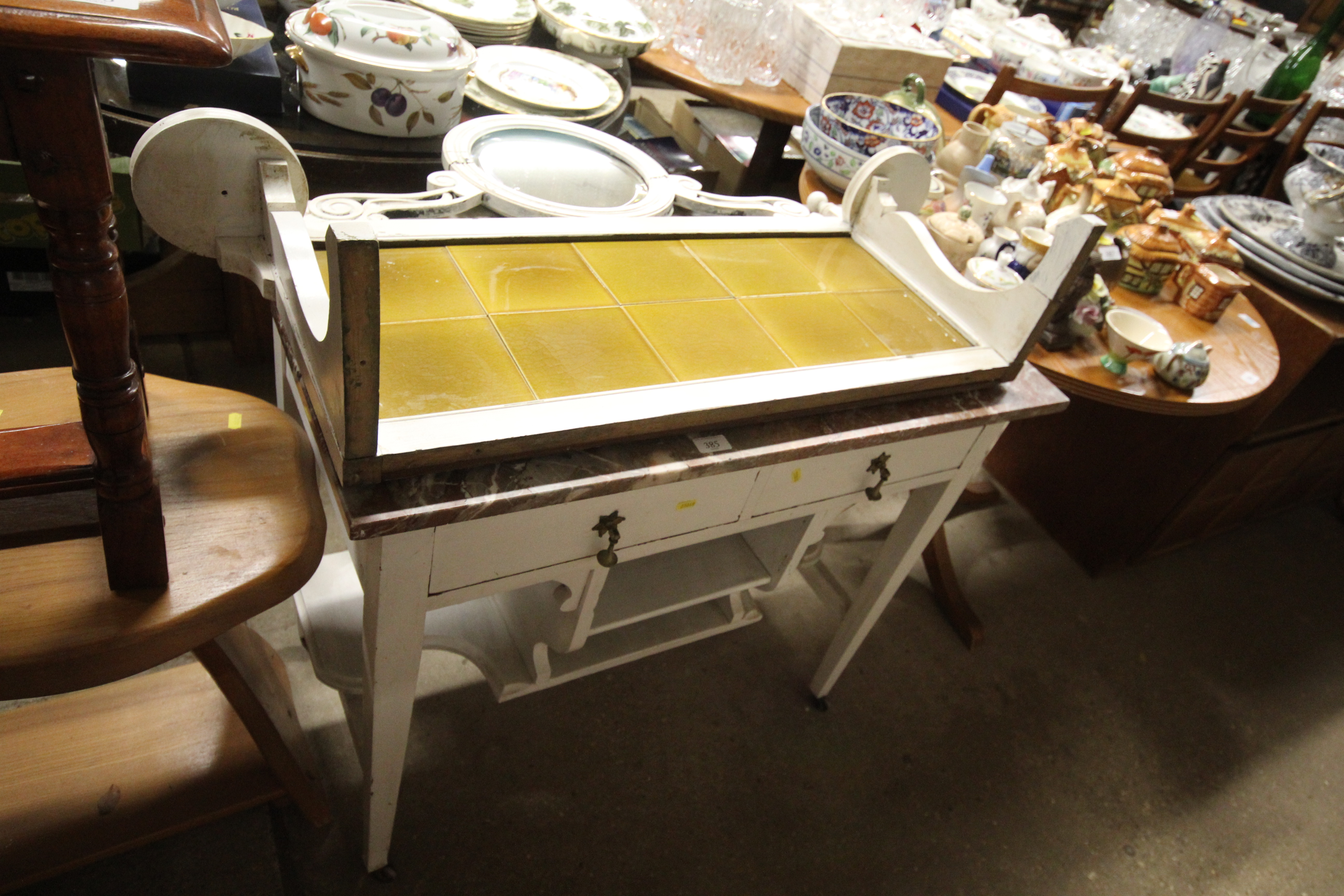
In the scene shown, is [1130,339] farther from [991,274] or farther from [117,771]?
[117,771]

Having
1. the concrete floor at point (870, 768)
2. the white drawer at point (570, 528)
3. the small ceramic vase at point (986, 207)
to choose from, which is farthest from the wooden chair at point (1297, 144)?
the white drawer at point (570, 528)

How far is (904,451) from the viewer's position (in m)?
1.09

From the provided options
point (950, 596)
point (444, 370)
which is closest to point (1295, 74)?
point (950, 596)

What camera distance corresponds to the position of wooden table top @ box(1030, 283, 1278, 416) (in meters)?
1.36

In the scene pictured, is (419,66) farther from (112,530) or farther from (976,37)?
(976,37)

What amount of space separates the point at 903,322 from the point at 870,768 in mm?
1008

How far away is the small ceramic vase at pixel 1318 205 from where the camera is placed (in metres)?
1.66

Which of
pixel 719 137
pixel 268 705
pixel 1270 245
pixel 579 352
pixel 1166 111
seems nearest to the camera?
pixel 579 352

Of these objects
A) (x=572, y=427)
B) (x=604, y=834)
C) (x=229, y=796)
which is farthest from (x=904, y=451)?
(x=229, y=796)

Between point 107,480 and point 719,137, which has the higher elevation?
point 107,480

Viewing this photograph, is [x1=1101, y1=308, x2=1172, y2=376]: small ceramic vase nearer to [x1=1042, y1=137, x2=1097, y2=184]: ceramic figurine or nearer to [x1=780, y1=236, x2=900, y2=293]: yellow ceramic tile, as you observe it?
[x1=1042, y1=137, x2=1097, y2=184]: ceramic figurine

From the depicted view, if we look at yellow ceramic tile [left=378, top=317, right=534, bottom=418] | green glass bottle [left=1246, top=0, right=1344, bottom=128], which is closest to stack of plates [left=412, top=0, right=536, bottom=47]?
yellow ceramic tile [left=378, top=317, right=534, bottom=418]

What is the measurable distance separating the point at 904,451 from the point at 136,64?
1340 millimetres

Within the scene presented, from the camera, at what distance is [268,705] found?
1.09 m
